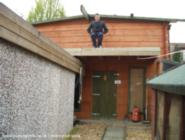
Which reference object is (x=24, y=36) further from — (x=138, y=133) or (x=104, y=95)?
(x=104, y=95)

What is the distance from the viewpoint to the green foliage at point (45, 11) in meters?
25.0

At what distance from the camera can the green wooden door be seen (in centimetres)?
1093

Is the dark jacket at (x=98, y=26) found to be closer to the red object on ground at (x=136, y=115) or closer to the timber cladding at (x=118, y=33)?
the timber cladding at (x=118, y=33)

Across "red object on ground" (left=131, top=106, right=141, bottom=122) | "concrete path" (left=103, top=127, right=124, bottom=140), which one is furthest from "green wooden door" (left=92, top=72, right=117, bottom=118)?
"concrete path" (left=103, top=127, right=124, bottom=140)

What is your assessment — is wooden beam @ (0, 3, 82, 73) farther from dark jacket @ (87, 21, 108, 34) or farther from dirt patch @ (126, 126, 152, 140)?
dark jacket @ (87, 21, 108, 34)

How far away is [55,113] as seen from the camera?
6164 mm

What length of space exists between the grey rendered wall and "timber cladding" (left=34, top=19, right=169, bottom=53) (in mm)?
4351

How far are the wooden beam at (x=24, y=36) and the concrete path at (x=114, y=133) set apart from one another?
9.34 ft

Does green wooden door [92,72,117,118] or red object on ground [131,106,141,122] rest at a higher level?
green wooden door [92,72,117,118]

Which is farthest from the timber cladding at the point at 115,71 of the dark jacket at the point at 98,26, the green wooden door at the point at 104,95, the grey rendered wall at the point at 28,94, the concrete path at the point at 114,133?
the grey rendered wall at the point at 28,94

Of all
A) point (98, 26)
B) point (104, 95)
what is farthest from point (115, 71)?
point (98, 26)

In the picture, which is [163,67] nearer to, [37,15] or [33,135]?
[33,135]

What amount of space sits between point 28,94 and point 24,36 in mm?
892

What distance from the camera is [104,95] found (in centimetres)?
1101
